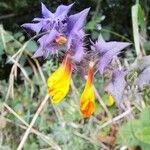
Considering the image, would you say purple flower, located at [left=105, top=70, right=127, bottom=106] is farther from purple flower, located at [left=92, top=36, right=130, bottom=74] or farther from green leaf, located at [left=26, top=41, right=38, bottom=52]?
green leaf, located at [left=26, top=41, right=38, bottom=52]

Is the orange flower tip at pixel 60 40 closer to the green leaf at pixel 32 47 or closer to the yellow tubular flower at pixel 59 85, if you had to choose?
the yellow tubular flower at pixel 59 85

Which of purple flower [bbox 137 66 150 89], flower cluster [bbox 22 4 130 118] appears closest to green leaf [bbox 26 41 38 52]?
flower cluster [bbox 22 4 130 118]

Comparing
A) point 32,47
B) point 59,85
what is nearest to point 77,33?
point 59,85

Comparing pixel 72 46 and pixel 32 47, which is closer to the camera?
pixel 72 46

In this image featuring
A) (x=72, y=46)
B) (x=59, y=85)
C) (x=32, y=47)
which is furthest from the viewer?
(x=32, y=47)

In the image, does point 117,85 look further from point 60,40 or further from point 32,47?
point 32,47

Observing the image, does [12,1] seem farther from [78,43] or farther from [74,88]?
[78,43]

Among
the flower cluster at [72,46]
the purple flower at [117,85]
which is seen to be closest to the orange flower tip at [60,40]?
the flower cluster at [72,46]
